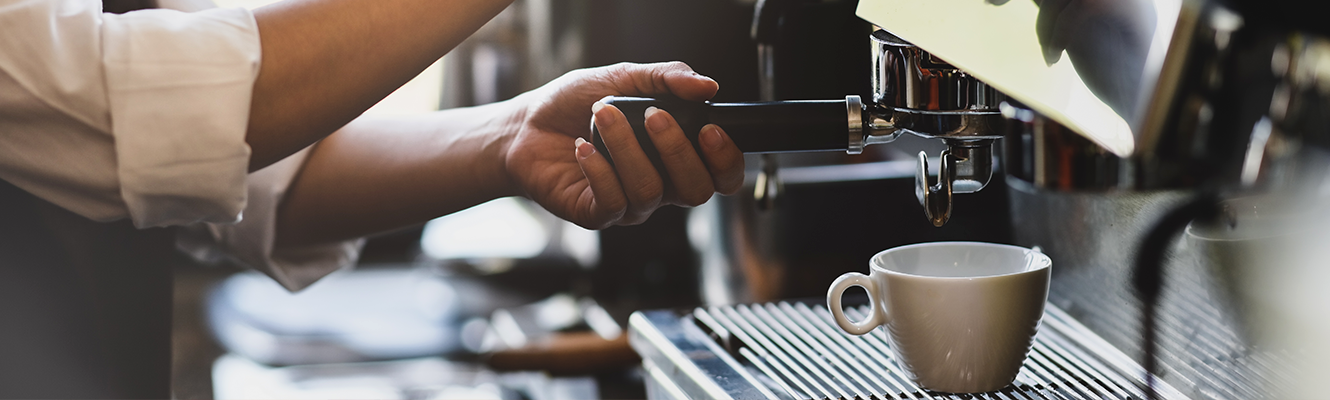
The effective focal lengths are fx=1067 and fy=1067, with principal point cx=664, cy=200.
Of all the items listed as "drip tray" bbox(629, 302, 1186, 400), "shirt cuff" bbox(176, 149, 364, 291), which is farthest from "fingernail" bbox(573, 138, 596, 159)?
"shirt cuff" bbox(176, 149, 364, 291)

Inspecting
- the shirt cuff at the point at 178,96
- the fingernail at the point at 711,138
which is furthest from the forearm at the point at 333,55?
the fingernail at the point at 711,138

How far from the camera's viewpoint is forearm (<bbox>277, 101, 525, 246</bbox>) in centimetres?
74

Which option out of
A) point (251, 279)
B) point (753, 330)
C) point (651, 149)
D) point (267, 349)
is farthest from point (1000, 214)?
point (251, 279)

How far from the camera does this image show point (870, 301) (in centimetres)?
58

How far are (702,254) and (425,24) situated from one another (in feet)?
2.22

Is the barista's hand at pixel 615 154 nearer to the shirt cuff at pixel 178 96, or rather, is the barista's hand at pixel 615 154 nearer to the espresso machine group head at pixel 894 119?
the espresso machine group head at pixel 894 119

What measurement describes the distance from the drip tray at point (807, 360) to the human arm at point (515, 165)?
93mm

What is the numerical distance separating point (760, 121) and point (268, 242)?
42cm

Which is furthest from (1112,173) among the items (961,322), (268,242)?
(268,242)

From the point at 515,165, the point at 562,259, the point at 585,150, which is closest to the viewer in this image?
the point at 585,150

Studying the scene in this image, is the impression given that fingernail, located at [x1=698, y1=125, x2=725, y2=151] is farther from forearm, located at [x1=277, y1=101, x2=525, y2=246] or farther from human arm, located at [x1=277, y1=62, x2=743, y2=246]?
forearm, located at [x1=277, y1=101, x2=525, y2=246]

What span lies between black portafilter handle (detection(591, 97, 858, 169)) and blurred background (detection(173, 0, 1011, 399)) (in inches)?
A: 3.3

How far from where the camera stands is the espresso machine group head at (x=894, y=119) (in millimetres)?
513

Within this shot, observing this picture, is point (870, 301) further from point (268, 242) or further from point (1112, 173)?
point (268, 242)
